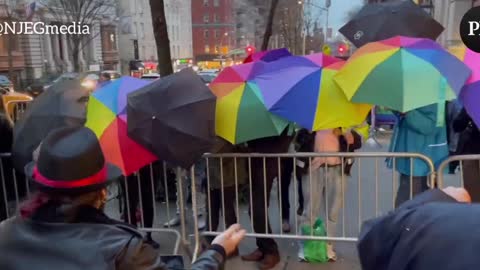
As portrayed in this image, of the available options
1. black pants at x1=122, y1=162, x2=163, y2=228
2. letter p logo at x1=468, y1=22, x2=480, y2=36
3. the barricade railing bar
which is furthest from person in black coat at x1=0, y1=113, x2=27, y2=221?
letter p logo at x1=468, y1=22, x2=480, y2=36

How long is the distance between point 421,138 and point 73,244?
365 centimetres

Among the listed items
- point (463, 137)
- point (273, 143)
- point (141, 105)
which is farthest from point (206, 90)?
point (463, 137)

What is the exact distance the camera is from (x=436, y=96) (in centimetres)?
391

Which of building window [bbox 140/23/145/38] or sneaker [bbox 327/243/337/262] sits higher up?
building window [bbox 140/23/145/38]

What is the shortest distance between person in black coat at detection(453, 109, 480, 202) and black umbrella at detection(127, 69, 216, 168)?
2605 millimetres

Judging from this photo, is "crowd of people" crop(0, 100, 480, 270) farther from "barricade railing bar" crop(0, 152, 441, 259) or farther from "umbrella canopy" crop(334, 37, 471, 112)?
"umbrella canopy" crop(334, 37, 471, 112)

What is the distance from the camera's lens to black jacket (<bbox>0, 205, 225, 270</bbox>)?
178 centimetres

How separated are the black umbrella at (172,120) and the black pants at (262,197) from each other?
953 mm

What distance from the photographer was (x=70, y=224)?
1.85 meters

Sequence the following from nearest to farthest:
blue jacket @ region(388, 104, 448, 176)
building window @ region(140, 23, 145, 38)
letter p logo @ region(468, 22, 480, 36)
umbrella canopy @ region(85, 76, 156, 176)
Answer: umbrella canopy @ region(85, 76, 156, 176) → blue jacket @ region(388, 104, 448, 176) → letter p logo @ region(468, 22, 480, 36) → building window @ region(140, 23, 145, 38)

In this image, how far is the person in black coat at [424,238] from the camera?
4.38 feet

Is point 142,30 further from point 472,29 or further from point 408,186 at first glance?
point 408,186

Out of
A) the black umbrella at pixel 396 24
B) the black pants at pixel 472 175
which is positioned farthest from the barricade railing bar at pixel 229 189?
the black umbrella at pixel 396 24

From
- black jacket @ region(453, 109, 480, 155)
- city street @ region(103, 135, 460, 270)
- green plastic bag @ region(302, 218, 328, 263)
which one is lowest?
city street @ region(103, 135, 460, 270)
